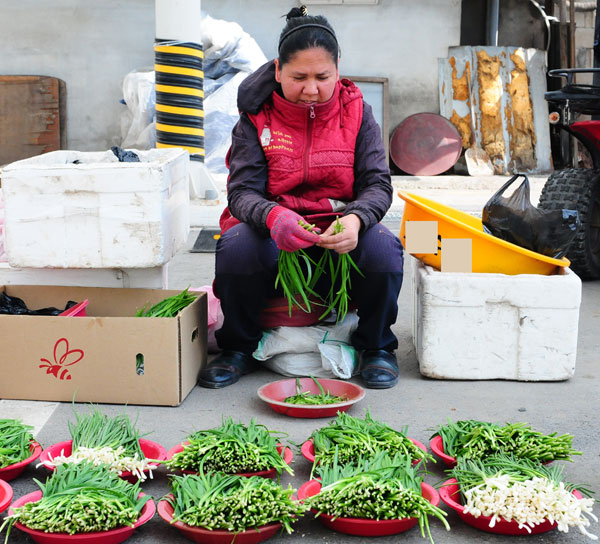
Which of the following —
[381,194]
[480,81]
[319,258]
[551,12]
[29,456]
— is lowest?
[29,456]

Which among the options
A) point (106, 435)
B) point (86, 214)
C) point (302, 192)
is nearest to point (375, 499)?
point (106, 435)

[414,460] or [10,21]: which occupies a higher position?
[10,21]

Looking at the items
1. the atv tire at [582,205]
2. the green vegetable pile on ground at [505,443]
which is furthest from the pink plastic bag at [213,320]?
the atv tire at [582,205]

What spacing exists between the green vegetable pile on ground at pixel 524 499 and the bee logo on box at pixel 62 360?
1.27m

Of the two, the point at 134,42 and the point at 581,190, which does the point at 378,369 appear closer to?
the point at 581,190

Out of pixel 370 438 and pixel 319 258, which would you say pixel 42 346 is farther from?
pixel 370 438

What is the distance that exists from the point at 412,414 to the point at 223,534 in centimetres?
101

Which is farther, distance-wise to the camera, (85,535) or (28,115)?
(28,115)

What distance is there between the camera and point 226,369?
2793 mm

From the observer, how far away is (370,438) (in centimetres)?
199

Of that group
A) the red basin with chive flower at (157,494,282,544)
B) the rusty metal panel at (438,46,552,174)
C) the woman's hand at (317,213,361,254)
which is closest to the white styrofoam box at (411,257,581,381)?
the woman's hand at (317,213,361,254)

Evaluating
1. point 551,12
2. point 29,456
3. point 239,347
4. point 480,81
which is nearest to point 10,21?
point 480,81

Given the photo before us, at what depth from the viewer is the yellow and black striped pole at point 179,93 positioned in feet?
20.6

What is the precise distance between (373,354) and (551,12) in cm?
758
